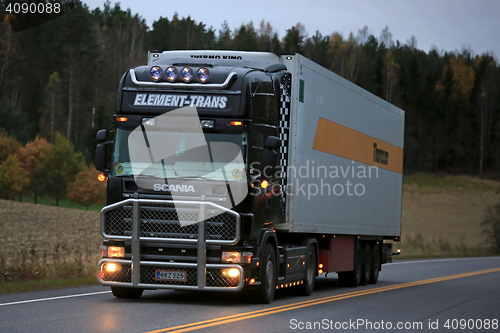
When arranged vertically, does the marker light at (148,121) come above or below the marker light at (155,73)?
below

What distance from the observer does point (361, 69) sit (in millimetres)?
100938

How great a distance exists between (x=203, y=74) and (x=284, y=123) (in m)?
2.01

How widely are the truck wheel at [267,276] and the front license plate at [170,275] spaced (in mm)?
1303

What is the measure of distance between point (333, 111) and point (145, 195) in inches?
214

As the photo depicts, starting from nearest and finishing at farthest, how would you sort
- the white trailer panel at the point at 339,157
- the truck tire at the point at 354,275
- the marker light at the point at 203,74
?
the marker light at the point at 203,74, the white trailer panel at the point at 339,157, the truck tire at the point at 354,275

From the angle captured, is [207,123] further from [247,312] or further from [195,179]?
[247,312]

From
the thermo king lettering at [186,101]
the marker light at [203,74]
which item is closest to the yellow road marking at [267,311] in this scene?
the thermo king lettering at [186,101]

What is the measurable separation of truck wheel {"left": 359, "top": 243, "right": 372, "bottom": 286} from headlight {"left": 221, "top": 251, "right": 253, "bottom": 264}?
8361 millimetres

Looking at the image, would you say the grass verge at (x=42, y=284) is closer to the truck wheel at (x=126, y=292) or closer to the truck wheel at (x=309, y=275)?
the truck wheel at (x=126, y=292)

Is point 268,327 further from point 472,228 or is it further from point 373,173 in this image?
point 472,228

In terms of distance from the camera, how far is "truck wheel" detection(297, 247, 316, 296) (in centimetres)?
1518

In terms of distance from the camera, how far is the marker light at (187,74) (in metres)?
12.4

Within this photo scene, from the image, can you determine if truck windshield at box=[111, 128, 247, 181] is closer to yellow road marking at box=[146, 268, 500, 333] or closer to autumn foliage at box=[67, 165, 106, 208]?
yellow road marking at box=[146, 268, 500, 333]

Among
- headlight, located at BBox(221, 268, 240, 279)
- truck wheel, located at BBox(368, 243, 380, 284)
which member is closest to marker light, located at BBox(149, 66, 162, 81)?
headlight, located at BBox(221, 268, 240, 279)
